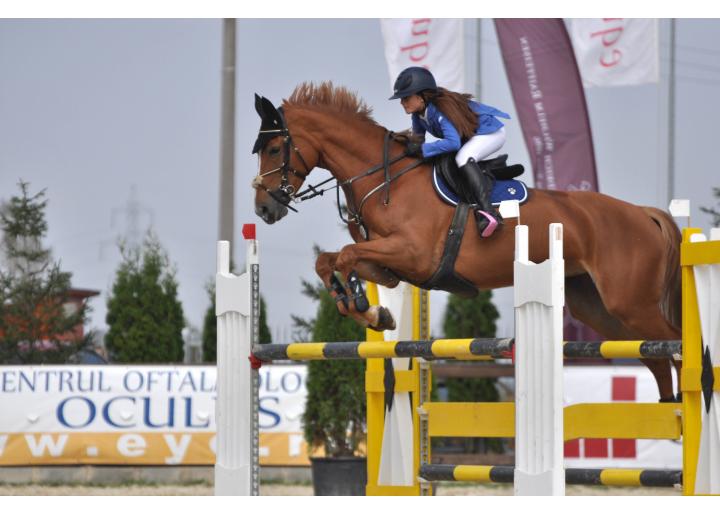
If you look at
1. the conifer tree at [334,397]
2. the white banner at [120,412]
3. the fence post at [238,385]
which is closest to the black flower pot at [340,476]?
the conifer tree at [334,397]

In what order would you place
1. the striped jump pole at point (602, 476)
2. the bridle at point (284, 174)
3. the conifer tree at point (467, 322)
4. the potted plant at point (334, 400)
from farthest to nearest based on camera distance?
the conifer tree at point (467, 322), the potted plant at point (334, 400), the bridle at point (284, 174), the striped jump pole at point (602, 476)

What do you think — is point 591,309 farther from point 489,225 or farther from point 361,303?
point 361,303

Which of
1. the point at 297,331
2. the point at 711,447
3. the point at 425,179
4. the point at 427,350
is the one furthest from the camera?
the point at 297,331

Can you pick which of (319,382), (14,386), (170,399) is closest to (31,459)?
(14,386)

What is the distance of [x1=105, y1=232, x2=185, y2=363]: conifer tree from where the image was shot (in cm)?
1060

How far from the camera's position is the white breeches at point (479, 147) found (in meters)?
5.57

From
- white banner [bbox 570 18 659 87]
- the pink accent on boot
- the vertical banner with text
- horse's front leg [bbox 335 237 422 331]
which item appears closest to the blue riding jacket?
the pink accent on boot

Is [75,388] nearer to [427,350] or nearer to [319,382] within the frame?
[319,382]

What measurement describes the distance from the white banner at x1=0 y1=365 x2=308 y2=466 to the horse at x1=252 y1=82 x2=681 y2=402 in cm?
413

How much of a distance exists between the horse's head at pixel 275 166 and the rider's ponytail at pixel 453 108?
64 centimetres

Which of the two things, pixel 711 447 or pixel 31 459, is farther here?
pixel 31 459

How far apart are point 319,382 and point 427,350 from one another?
4.54m

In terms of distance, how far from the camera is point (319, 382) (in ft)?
30.3

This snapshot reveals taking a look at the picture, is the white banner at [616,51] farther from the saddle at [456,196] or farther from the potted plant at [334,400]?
the saddle at [456,196]
